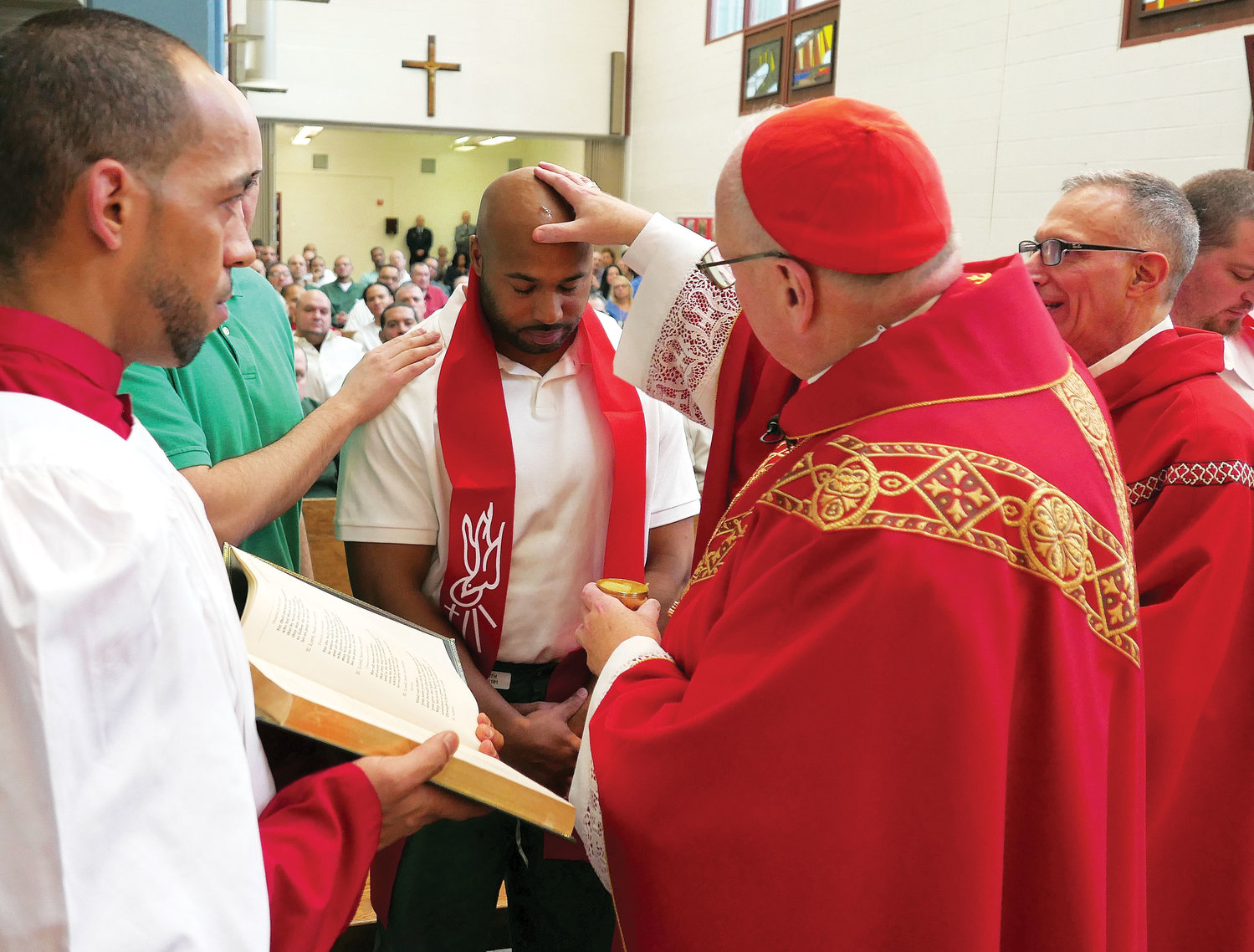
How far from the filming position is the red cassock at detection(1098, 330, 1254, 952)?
6.13ft

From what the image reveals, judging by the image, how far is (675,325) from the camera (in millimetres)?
1916

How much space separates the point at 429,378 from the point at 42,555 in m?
1.16

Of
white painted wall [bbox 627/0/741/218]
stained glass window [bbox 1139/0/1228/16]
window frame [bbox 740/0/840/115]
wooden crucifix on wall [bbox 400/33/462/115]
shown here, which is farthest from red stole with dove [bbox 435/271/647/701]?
wooden crucifix on wall [bbox 400/33/462/115]

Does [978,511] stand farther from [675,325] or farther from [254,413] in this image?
[254,413]

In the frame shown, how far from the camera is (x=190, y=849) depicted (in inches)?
33.8

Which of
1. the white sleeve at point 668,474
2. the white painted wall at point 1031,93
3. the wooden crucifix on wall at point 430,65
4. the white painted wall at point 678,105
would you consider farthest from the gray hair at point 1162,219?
the wooden crucifix on wall at point 430,65

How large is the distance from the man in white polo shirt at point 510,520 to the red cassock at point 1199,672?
96 cm

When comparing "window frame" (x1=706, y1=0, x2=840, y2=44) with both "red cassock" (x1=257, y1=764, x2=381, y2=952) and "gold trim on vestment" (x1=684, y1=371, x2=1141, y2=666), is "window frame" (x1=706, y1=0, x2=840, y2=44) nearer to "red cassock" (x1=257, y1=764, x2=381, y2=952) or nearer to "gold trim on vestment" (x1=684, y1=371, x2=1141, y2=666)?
"gold trim on vestment" (x1=684, y1=371, x2=1141, y2=666)

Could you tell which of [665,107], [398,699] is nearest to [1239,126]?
[398,699]

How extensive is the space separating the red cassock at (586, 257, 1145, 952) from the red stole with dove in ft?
2.08

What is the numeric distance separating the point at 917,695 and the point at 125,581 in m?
0.79

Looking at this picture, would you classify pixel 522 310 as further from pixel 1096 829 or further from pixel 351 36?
pixel 351 36

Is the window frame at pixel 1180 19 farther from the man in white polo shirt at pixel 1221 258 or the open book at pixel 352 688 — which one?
the open book at pixel 352 688

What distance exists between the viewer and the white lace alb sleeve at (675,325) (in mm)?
1901
